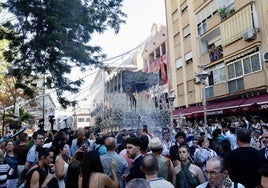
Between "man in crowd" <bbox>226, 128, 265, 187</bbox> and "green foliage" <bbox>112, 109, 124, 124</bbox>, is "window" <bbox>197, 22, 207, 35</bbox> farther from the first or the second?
"man in crowd" <bbox>226, 128, 265, 187</bbox>

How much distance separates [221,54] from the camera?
23781mm

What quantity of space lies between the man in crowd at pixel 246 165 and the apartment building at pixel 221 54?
9259mm

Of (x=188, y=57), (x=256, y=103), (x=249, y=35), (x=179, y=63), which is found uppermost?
(x=188, y=57)

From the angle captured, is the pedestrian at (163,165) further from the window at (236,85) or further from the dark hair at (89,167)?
the window at (236,85)

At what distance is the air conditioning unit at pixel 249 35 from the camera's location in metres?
19.0

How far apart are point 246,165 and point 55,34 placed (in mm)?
6272

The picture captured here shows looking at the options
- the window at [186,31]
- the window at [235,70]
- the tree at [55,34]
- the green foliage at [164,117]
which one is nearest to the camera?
the tree at [55,34]

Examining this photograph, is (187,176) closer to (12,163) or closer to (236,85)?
(12,163)

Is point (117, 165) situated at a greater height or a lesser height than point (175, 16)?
lesser

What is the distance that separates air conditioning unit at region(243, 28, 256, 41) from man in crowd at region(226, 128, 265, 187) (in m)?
16.9

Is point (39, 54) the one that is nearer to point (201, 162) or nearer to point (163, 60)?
point (201, 162)

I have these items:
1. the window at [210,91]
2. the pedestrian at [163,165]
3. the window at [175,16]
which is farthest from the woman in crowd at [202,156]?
the window at [175,16]

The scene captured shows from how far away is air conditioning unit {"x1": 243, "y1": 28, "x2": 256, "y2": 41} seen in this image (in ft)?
62.4

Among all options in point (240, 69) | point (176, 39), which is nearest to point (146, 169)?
point (240, 69)
